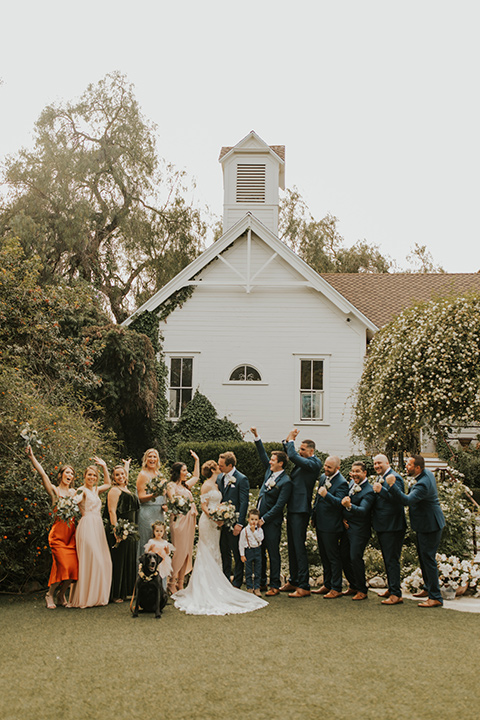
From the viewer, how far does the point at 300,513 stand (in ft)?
26.7

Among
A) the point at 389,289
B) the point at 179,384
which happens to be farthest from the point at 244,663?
the point at 389,289

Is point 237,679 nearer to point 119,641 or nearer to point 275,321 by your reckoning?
point 119,641

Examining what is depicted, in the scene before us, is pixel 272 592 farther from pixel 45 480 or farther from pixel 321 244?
pixel 321 244

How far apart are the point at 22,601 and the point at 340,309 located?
1331 centimetres

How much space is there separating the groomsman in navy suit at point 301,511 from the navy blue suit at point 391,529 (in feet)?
2.92

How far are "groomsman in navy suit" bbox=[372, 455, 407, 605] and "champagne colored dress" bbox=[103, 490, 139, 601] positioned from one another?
302 centimetres

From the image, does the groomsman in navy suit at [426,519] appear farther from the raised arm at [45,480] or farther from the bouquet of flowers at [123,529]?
the raised arm at [45,480]

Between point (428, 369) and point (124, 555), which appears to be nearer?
point (124, 555)

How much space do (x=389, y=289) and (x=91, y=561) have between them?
17.7m

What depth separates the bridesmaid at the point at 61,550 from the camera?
24.8ft

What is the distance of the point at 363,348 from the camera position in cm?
1916

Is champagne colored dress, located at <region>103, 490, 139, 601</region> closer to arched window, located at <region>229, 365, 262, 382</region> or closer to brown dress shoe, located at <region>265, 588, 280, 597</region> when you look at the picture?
brown dress shoe, located at <region>265, 588, 280, 597</region>

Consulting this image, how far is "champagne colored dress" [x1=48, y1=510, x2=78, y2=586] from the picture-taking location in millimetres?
7568

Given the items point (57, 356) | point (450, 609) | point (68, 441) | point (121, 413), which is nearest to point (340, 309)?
point (121, 413)
